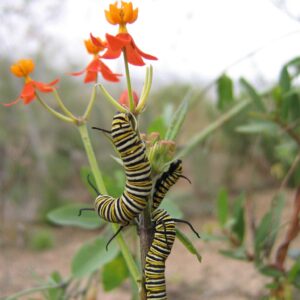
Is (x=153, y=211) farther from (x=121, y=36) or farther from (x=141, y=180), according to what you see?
(x=121, y=36)

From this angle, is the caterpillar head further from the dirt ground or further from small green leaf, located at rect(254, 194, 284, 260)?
the dirt ground

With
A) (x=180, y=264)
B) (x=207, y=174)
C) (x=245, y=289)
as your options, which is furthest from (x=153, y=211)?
(x=207, y=174)

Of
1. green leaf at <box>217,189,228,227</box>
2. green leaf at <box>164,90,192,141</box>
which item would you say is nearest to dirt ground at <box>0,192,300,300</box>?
green leaf at <box>217,189,228,227</box>

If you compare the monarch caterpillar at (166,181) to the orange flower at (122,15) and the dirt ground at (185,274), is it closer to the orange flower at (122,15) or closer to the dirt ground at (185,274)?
the orange flower at (122,15)

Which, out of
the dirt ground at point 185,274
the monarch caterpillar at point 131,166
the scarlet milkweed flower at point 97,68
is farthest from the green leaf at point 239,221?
the dirt ground at point 185,274

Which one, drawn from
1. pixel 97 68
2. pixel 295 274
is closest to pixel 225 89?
pixel 295 274

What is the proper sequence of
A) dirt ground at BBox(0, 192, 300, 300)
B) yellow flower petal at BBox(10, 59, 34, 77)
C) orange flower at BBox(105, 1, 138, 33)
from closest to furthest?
orange flower at BBox(105, 1, 138, 33), yellow flower petal at BBox(10, 59, 34, 77), dirt ground at BBox(0, 192, 300, 300)
